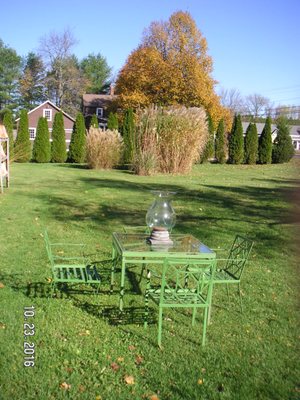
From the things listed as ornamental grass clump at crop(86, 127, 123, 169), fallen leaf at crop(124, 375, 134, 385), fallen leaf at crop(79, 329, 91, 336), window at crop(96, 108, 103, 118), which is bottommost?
fallen leaf at crop(124, 375, 134, 385)

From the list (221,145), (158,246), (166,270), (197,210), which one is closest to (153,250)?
(158,246)

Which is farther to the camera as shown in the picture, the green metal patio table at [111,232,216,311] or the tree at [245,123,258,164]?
the tree at [245,123,258,164]

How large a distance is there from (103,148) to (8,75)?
3595 centimetres

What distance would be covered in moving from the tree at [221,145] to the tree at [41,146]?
9.61 m

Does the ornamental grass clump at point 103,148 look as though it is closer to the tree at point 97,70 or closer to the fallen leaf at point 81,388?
the fallen leaf at point 81,388

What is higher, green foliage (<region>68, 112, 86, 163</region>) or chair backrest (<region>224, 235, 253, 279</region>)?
green foliage (<region>68, 112, 86, 163</region>)

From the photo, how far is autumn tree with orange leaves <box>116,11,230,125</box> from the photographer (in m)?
34.3

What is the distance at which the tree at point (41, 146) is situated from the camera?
22953 mm

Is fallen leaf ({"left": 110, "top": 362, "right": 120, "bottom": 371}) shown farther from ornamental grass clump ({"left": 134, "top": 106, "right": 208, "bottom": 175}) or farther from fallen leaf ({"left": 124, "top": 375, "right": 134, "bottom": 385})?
ornamental grass clump ({"left": 134, "top": 106, "right": 208, "bottom": 175})

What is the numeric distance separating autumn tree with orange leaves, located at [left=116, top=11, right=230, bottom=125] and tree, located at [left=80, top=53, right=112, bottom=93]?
906 inches

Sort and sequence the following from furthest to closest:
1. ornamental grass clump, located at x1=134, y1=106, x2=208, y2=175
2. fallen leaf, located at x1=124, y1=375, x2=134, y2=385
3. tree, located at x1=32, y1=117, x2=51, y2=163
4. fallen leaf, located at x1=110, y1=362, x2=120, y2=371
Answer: tree, located at x1=32, y1=117, x2=51, y2=163
ornamental grass clump, located at x1=134, y1=106, x2=208, y2=175
fallen leaf, located at x1=110, y1=362, x2=120, y2=371
fallen leaf, located at x1=124, y1=375, x2=134, y2=385

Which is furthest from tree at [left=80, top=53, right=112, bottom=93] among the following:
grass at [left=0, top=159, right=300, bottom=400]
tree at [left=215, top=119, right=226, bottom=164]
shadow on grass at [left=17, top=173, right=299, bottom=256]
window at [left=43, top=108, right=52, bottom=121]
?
grass at [left=0, top=159, right=300, bottom=400]

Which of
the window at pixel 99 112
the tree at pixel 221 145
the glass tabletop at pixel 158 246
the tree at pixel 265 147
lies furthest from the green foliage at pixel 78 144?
the window at pixel 99 112

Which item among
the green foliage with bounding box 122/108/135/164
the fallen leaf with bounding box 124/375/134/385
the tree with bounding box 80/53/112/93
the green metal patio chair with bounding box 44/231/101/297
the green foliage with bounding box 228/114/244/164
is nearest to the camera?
the fallen leaf with bounding box 124/375/134/385
